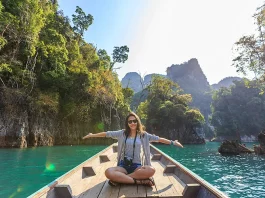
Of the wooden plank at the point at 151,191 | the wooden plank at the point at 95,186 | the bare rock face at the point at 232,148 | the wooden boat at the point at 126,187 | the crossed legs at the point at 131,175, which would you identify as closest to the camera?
the wooden boat at the point at 126,187

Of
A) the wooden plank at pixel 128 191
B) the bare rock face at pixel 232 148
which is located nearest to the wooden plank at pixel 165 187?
the wooden plank at pixel 128 191

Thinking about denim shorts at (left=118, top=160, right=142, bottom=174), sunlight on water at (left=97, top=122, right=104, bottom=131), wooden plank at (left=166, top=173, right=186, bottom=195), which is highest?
sunlight on water at (left=97, top=122, right=104, bottom=131)

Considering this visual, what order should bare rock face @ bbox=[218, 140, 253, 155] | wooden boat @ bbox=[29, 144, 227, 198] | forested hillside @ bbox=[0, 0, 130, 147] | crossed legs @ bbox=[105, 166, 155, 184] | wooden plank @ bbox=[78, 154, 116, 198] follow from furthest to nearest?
1. bare rock face @ bbox=[218, 140, 253, 155]
2. forested hillside @ bbox=[0, 0, 130, 147]
3. crossed legs @ bbox=[105, 166, 155, 184]
4. wooden plank @ bbox=[78, 154, 116, 198]
5. wooden boat @ bbox=[29, 144, 227, 198]

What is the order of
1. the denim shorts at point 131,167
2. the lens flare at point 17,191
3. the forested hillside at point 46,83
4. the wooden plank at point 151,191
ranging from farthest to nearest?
the forested hillside at point 46,83 → the lens flare at point 17,191 → the denim shorts at point 131,167 → the wooden plank at point 151,191

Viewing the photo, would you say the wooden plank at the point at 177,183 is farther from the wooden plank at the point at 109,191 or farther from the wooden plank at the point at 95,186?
the wooden plank at the point at 95,186

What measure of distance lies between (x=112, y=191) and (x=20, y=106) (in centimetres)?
2040

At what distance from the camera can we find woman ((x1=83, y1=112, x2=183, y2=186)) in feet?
11.7

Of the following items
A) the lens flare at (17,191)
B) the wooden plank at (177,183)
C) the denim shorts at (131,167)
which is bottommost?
the lens flare at (17,191)

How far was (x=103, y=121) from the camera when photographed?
31109 mm

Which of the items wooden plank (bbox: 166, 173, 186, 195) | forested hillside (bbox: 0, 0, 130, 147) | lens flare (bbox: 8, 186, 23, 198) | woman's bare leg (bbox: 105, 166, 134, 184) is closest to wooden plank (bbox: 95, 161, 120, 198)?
woman's bare leg (bbox: 105, 166, 134, 184)

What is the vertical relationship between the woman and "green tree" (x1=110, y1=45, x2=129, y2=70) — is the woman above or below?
below

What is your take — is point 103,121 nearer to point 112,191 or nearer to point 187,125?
point 187,125

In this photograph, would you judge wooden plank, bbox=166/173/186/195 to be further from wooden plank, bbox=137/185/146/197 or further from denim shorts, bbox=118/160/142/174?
denim shorts, bbox=118/160/142/174

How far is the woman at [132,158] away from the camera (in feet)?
11.7
